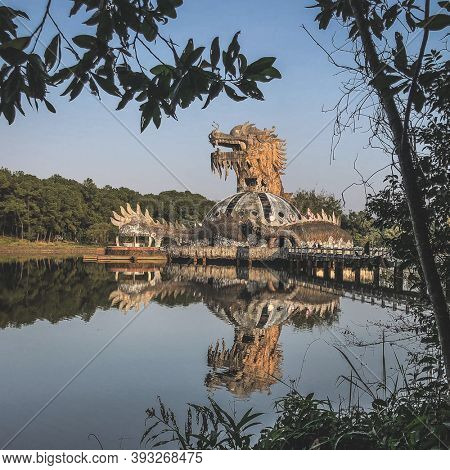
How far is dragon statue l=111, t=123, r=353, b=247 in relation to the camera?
3934cm

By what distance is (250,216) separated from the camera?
3938 centimetres

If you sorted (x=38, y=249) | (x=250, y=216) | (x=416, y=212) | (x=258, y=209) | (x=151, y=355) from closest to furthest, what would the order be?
(x=416, y=212), (x=151, y=355), (x=250, y=216), (x=258, y=209), (x=38, y=249)

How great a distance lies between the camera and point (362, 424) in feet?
11.6

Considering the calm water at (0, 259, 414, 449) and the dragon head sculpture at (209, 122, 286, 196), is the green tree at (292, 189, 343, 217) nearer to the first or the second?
the dragon head sculpture at (209, 122, 286, 196)

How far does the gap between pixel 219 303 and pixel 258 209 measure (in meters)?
24.5

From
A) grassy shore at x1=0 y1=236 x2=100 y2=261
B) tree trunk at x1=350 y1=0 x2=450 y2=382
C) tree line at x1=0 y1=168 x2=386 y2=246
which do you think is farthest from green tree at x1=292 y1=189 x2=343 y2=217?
tree trunk at x1=350 y1=0 x2=450 y2=382

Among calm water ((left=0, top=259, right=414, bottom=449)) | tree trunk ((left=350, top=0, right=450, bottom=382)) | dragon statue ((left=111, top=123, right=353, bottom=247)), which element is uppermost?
dragon statue ((left=111, top=123, right=353, bottom=247))

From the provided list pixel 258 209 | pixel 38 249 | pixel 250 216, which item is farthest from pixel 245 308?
pixel 38 249

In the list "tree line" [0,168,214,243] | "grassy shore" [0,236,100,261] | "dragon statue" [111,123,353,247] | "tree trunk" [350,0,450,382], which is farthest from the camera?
"tree line" [0,168,214,243]

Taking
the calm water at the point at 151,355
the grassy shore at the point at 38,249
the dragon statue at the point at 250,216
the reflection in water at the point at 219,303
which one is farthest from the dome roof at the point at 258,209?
the calm water at the point at 151,355

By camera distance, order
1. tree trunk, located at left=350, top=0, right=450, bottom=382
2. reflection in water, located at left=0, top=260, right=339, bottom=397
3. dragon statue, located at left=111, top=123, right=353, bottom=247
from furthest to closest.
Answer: dragon statue, located at left=111, top=123, right=353, bottom=247
reflection in water, located at left=0, top=260, right=339, bottom=397
tree trunk, located at left=350, top=0, right=450, bottom=382

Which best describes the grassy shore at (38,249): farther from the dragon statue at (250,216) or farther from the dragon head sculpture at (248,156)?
the dragon head sculpture at (248,156)

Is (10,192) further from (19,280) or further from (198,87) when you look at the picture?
(198,87)

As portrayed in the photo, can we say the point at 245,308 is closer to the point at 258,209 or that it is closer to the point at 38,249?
the point at 258,209
